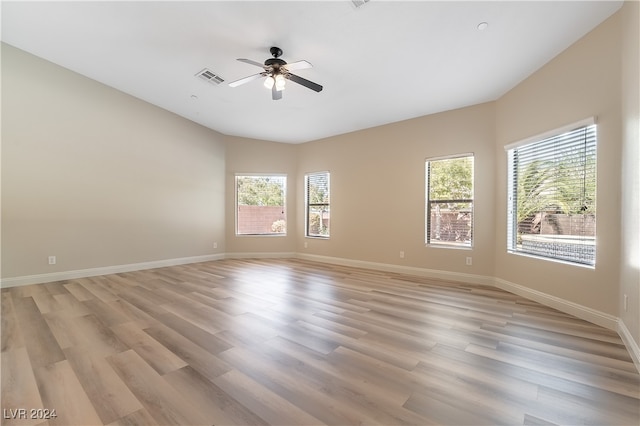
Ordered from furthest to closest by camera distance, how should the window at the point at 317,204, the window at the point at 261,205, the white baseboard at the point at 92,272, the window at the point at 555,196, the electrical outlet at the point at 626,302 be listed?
1. the window at the point at 261,205
2. the window at the point at 317,204
3. the white baseboard at the point at 92,272
4. the window at the point at 555,196
5. the electrical outlet at the point at 626,302

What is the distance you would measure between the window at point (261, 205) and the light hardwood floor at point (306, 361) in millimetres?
3317

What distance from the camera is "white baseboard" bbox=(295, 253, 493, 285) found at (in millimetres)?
4545

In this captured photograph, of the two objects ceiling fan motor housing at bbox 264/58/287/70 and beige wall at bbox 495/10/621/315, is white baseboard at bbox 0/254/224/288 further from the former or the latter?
beige wall at bbox 495/10/621/315

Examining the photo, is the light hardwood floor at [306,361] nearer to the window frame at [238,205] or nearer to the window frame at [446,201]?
the window frame at [446,201]

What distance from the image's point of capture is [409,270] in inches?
206

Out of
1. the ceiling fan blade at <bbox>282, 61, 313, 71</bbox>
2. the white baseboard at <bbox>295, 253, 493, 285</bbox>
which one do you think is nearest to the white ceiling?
the ceiling fan blade at <bbox>282, 61, 313, 71</bbox>

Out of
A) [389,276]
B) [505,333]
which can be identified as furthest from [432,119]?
[505,333]

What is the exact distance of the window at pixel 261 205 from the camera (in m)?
6.97

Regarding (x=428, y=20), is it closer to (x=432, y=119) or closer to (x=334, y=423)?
(x=432, y=119)

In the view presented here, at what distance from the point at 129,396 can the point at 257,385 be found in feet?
2.50

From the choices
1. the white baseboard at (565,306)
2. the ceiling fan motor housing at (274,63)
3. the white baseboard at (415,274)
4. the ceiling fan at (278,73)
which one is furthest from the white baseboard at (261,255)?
the ceiling fan motor housing at (274,63)

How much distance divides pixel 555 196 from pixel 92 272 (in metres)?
7.19

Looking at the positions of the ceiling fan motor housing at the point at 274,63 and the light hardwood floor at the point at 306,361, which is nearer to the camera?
the light hardwood floor at the point at 306,361

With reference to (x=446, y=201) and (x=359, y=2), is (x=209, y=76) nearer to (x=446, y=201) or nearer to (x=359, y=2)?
(x=359, y=2)
